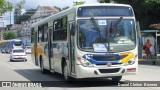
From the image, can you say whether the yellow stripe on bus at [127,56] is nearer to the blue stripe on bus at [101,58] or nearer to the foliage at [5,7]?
the blue stripe on bus at [101,58]

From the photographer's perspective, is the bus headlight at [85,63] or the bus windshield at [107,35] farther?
the bus windshield at [107,35]

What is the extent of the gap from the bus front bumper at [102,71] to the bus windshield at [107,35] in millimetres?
673

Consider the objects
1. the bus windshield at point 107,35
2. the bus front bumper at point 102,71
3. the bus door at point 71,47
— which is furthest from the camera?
the bus door at point 71,47

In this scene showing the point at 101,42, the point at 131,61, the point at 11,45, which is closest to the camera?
the point at 101,42

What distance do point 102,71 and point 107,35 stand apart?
4.42ft

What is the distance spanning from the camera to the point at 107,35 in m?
14.6

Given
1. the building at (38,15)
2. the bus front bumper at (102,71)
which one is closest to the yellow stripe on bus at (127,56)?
the bus front bumper at (102,71)

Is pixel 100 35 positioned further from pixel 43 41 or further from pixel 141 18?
pixel 141 18

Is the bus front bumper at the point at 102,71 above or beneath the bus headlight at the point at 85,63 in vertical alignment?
beneath

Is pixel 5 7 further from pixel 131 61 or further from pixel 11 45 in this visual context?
pixel 11 45

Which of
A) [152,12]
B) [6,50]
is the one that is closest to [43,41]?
[152,12]

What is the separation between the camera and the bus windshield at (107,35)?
14.5 meters

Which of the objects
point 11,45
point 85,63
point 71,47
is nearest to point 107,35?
point 85,63

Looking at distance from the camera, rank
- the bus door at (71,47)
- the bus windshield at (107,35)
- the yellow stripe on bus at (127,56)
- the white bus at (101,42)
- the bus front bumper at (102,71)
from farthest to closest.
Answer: the bus door at (71,47) < the yellow stripe on bus at (127,56) < the bus windshield at (107,35) < the white bus at (101,42) < the bus front bumper at (102,71)
